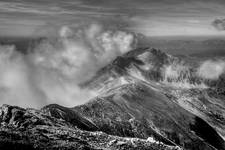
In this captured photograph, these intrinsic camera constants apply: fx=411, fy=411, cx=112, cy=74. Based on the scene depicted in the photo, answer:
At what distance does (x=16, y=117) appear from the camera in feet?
534

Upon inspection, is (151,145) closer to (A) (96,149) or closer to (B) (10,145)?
(A) (96,149)

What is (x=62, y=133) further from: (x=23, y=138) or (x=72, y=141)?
(x=23, y=138)

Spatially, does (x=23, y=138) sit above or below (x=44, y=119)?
above

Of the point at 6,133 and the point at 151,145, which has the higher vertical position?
the point at 6,133

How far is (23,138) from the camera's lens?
105 m

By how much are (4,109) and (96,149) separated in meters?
79.7

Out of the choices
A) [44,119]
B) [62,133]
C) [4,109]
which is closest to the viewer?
[62,133]

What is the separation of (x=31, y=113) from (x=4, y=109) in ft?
53.5

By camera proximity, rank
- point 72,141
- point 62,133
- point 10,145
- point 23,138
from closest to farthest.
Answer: point 10,145, point 23,138, point 72,141, point 62,133

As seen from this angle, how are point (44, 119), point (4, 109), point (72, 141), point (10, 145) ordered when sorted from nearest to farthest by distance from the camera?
point (10, 145)
point (72, 141)
point (44, 119)
point (4, 109)

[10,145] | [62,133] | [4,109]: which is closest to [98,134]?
[62,133]

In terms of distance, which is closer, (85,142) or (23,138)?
(23,138)

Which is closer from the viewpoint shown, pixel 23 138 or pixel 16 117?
pixel 23 138

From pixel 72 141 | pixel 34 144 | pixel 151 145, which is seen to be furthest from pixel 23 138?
pixel 151 145
